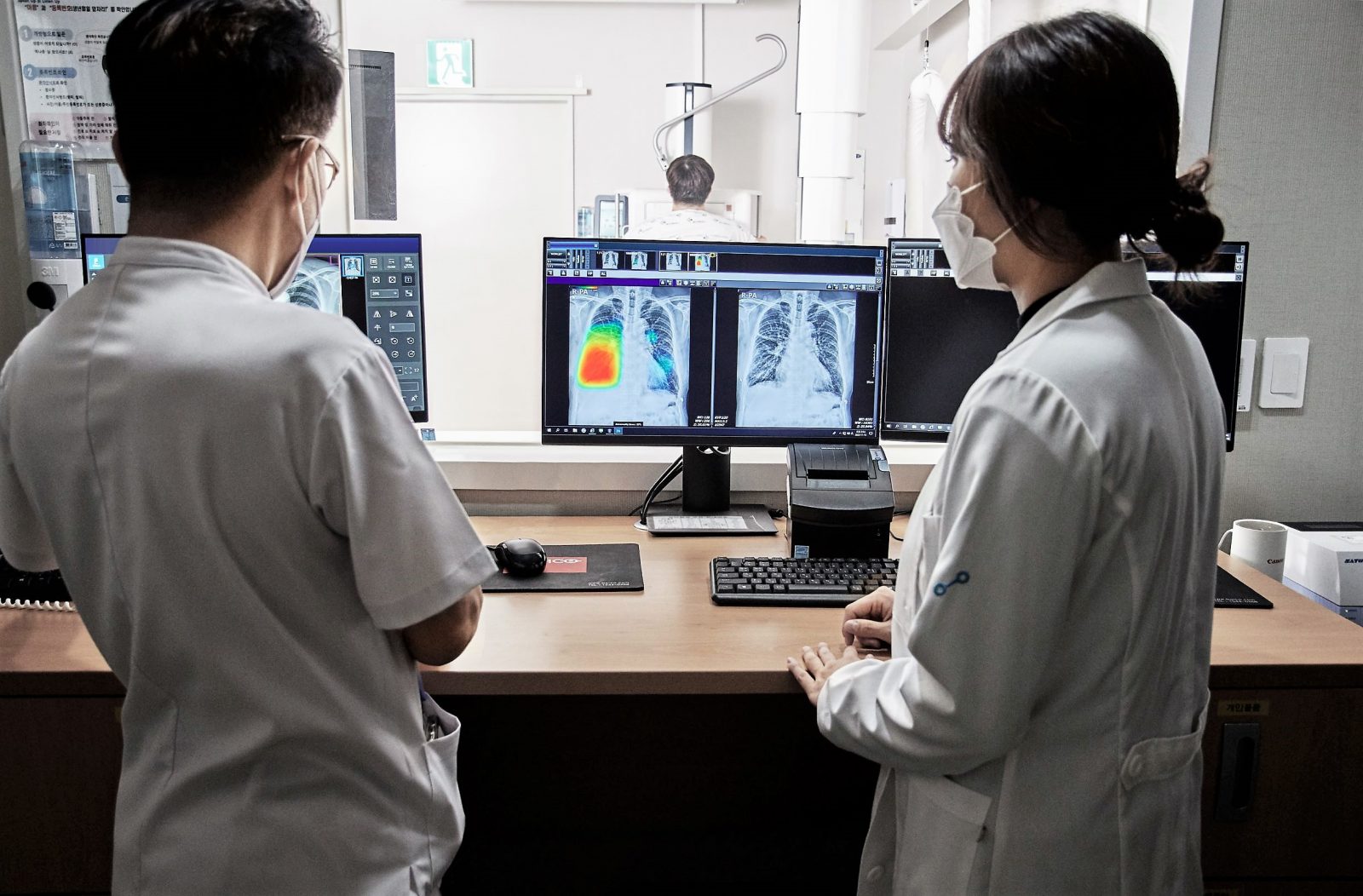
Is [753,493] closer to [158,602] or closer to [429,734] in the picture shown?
[429,734]

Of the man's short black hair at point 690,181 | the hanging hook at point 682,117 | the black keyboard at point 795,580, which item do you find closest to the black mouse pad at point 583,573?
the black keyboard at point 795,580

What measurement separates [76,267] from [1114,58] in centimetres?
179

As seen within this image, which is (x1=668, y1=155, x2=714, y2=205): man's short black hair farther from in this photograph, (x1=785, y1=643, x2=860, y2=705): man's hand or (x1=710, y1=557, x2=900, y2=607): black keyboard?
(x1=785, y1=643, x2=860, y2=705): man's hand

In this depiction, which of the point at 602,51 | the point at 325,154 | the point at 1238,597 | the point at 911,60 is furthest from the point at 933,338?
the point at 602,51

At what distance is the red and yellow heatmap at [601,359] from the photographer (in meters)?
1.78

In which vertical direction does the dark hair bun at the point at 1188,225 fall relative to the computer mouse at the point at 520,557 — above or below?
above

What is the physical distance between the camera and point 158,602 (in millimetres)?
862

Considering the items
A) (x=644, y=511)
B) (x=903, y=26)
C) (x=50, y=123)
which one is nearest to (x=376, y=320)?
(x=644, y=511)

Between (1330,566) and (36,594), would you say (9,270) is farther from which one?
(1330,566)

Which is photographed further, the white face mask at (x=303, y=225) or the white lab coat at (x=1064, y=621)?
the white face mask at (x=303, y=225)

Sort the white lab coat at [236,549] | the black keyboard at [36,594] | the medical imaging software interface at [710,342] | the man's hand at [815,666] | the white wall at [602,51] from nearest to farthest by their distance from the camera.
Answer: the white lab coat at [236,549], the man's hand at [815,666], the black keyboard at [36,594], the medical imaging software interface at [710,342], the white wall at [602,51]

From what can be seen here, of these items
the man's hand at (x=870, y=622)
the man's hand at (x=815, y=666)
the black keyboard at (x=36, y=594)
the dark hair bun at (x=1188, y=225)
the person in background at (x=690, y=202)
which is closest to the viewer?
the dark hair bun at (x=1188, y=225)

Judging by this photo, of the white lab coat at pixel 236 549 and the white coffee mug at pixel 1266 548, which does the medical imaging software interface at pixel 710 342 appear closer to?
the white coffee mug at pixel 1266 548

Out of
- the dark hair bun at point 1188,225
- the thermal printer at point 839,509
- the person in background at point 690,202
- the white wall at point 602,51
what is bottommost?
the thermal printer at point 839,509
